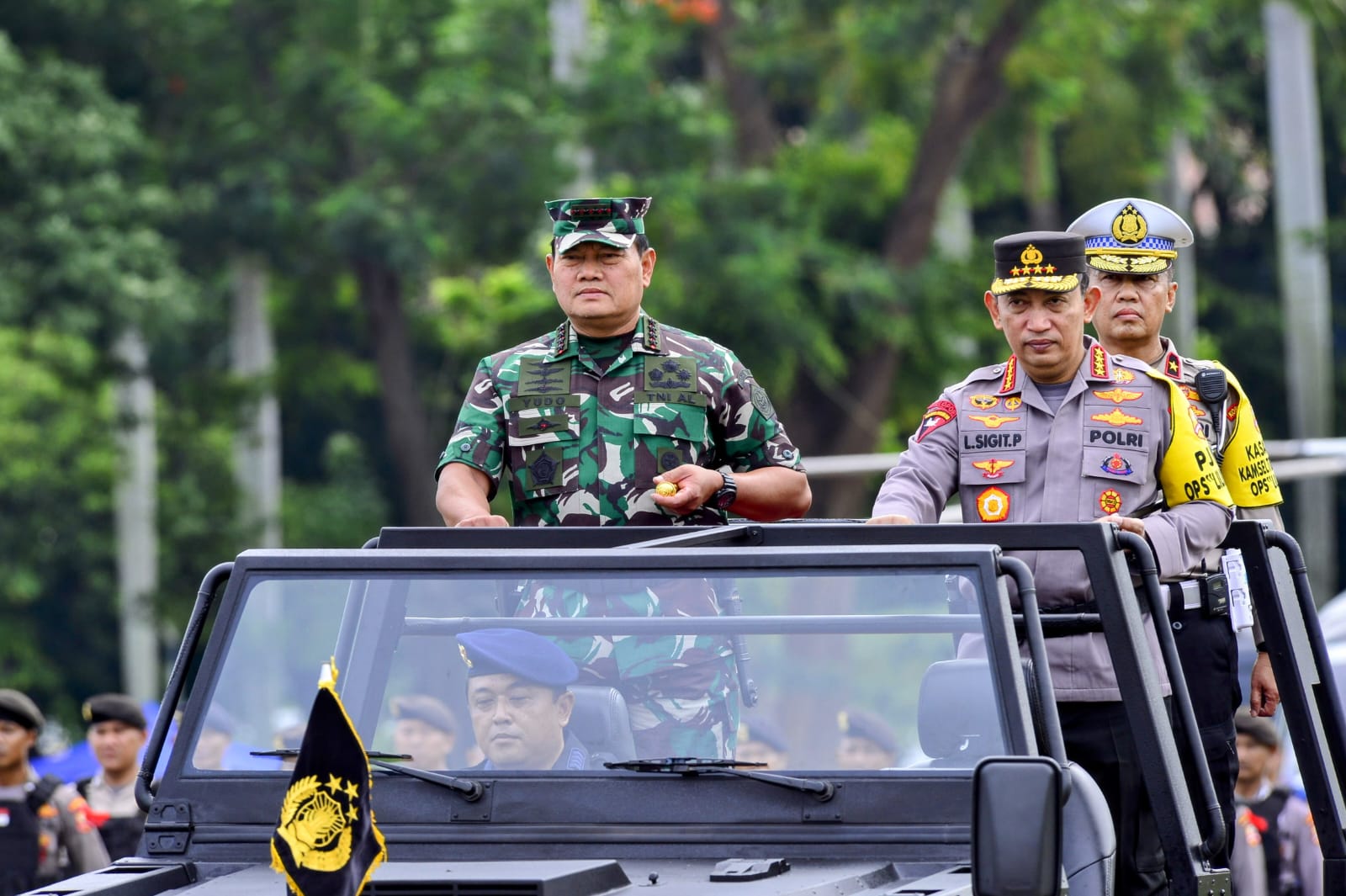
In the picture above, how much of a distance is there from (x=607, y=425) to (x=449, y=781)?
134 centimetres

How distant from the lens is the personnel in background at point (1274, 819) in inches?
341

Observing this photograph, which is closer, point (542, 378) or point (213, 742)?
point (213, 742)

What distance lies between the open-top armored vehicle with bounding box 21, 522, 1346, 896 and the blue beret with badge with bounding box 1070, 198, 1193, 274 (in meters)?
1.36

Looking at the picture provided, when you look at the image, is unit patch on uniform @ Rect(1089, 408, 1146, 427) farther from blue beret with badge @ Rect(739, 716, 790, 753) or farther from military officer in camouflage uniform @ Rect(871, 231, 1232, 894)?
blue beret with badge @ Rect(739, 716, 790, 753)

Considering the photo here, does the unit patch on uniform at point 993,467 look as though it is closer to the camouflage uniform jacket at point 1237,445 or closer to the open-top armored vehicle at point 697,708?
the open-top armored vehicle at point 697,708

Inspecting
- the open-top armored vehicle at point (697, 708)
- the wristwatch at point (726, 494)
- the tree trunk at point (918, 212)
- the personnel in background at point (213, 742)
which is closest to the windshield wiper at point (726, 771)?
the open-top armored vehicle at point (697, 708)

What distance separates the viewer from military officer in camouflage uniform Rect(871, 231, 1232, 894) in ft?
16.1

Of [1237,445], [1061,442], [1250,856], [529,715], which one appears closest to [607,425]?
[1061,442]

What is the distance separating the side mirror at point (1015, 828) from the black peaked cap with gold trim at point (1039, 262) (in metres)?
1.52

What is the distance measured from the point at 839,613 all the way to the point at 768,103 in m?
17.1

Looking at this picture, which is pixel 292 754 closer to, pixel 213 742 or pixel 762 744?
pixel 213 742

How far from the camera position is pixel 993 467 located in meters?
5.02

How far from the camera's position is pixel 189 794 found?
4.35 m

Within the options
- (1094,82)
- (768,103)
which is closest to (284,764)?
(1094,82)
